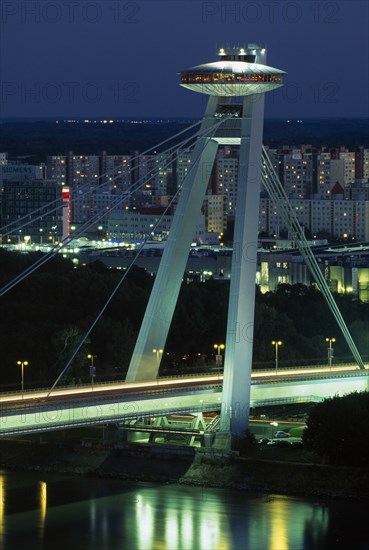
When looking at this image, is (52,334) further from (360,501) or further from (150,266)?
(150,266)

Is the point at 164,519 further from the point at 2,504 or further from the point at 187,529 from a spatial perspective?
the point at 2,504

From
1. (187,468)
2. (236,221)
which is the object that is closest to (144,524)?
(187,468)

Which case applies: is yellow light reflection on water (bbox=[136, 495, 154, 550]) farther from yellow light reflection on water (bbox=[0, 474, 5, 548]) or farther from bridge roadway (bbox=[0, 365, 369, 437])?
yellow light reflection on water (bbox=[0, 474, 5, 548])

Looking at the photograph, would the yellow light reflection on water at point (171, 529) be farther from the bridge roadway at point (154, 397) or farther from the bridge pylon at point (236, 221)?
the bridge pylon at point (236, 221)

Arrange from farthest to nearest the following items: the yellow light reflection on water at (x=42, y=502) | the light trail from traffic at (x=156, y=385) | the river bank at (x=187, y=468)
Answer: the light trail from traffic at (x=156, y=385), the river bank at (x=187, y=468), the yellow light reflection on water at (x=42, y=502)

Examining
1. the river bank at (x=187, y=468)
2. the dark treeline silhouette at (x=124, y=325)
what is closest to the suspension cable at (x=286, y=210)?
the dark treeline silhouette at (x=124, y=325)

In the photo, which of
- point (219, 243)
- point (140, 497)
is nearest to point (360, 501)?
point (140, 497)
